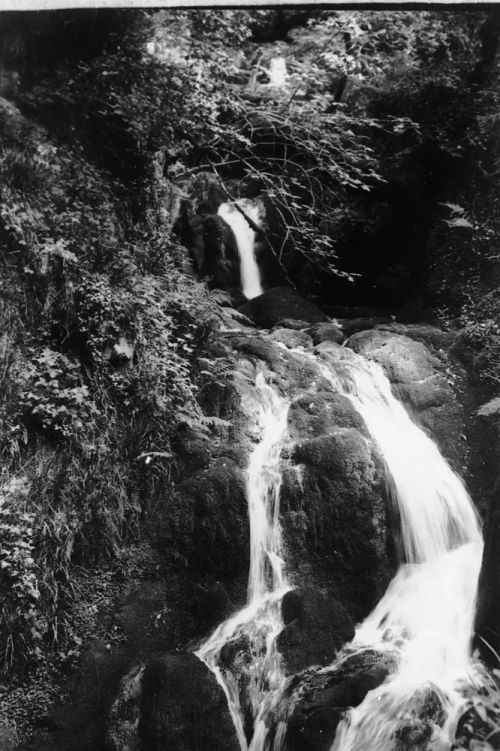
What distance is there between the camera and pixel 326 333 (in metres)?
6.74

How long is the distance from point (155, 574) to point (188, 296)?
8.75 feet

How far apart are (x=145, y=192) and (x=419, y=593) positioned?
4.67m

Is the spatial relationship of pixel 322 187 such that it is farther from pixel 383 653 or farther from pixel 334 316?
pixel 383 653

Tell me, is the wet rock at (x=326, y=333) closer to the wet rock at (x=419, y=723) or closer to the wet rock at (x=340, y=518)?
the wet rock at (x=340, y=518)

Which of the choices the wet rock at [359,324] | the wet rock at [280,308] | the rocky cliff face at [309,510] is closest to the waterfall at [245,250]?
the wet rock at [280,308]

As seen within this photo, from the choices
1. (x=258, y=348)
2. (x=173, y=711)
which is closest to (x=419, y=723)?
(x=173, y=711)

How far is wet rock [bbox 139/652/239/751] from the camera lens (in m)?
3.17

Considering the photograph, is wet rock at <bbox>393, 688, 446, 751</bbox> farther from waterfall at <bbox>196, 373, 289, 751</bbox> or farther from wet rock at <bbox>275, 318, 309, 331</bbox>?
wet rock at <bbox>275, 318, 309, 331</bbox>

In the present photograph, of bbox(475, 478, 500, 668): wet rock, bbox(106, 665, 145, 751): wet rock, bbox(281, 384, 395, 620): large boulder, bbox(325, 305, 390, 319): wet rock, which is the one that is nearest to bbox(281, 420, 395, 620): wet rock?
bbox(281, 384, 395, 620): large boulder

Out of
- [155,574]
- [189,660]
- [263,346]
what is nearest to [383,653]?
[189,660]

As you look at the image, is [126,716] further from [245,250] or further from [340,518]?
[245,250]

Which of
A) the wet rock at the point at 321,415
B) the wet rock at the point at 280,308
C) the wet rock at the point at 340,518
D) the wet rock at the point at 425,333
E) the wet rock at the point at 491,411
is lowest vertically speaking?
the wet rock at the point at 340,518

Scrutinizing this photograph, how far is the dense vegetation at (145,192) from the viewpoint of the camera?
4004 millimetres

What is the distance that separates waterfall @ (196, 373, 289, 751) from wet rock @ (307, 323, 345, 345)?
5.84ft
